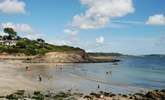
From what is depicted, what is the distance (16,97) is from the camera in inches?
1668

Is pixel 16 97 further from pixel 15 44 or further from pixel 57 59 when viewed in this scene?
pixel 15 44

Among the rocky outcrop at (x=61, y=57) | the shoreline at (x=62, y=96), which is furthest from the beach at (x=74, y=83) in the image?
the rocky outcrop at (x=61, y=57)

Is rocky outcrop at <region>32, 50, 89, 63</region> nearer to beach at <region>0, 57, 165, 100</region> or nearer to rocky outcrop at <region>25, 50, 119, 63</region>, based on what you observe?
rocky outcrop at <region>25, 50, 119, 63</region>

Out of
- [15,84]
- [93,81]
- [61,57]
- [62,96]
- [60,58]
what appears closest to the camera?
[62,96]

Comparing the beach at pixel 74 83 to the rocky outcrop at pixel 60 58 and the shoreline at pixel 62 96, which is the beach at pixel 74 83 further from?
the rocky outcrop at pixel 60 58

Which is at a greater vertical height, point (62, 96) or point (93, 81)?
point (93, 81)

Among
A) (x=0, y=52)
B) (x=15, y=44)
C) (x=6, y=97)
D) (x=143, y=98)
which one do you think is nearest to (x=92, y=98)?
(x=143, y=98)

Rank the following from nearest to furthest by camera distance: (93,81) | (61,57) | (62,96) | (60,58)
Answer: (62,96), (93,81), (60,58), (61,57)

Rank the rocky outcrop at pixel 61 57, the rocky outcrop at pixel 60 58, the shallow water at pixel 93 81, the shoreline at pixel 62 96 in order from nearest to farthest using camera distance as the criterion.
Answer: the shoreline at pixel 62 96 → the shallow water at pixel 93 81 → the rocky outcrop at pixel 60 58 → the rocky outcrop at pixel 61 57

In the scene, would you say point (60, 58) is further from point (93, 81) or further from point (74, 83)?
point (74, 83)

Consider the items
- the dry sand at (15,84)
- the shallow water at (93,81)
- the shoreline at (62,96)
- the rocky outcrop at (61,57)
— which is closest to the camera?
the shoreline at (62,96)

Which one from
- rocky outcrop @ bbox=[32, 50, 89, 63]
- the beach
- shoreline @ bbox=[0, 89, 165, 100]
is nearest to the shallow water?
the beach

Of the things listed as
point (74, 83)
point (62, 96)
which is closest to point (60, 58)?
point (74, 83)

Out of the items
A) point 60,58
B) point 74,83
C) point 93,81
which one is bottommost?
point 93,81
